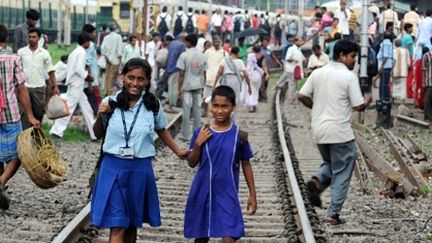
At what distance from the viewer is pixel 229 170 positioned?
6.57 meters

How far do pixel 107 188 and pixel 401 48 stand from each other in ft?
54.4

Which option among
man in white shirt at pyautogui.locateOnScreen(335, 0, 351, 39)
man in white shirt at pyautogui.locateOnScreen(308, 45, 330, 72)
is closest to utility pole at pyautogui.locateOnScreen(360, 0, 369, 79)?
man in white shirt at pyautogui.locateOnScreen(308, 45, 330, 72)

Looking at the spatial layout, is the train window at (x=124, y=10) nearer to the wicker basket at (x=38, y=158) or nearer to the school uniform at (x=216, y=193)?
the wicker basket at (x=38, y=158)

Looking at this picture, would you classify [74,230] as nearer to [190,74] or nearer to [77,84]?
[77,84]

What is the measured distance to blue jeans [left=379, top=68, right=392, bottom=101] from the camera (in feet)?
62.1

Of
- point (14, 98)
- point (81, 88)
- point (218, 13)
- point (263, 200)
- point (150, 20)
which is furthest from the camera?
point (218, 13)

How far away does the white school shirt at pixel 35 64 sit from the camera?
12.3 metres

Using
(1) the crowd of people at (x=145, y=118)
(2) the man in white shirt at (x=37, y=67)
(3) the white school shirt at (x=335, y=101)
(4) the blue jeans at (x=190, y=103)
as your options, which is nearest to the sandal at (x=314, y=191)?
(1) the crowd of people at (x=145, y=118)

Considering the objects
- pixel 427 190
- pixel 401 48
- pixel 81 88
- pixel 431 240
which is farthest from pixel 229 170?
pixel 401 48

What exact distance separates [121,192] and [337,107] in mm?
3008

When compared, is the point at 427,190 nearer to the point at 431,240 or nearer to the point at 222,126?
the point at 431,240

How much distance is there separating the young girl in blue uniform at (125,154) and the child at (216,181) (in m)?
0.34

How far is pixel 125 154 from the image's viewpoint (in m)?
6.40

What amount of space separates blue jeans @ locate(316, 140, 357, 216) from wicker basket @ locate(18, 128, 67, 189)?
98.5 inches
